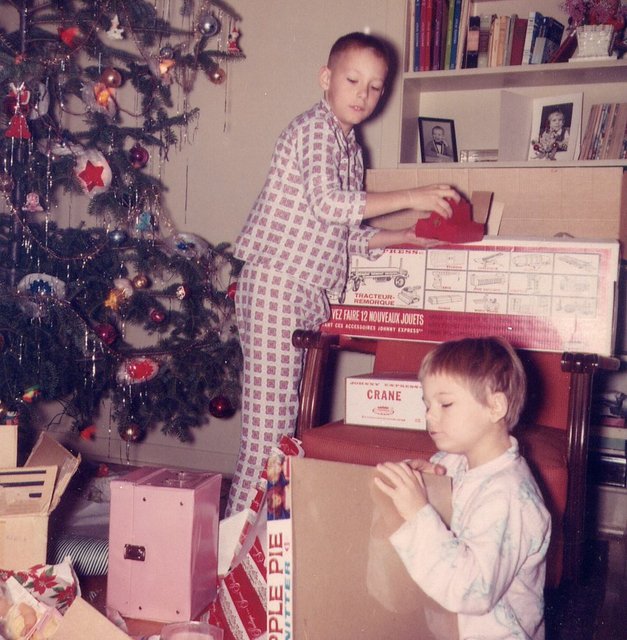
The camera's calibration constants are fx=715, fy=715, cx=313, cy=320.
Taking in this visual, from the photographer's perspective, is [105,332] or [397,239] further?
[105,332]

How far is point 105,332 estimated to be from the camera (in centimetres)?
226

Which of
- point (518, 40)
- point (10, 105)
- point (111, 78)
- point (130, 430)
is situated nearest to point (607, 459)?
point (518, 40)

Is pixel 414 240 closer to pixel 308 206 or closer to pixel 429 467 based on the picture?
pixel 308 206

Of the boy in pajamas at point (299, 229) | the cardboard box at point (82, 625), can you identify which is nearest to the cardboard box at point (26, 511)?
the cardboard box at point (82, 625)

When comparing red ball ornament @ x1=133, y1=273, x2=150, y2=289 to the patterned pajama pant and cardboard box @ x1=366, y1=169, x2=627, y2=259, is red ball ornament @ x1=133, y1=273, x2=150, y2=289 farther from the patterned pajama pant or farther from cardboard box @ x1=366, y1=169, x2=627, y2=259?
cardboard box @ x1=366, y1=169, x2=627, y2=259

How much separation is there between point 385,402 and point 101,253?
1195 mm

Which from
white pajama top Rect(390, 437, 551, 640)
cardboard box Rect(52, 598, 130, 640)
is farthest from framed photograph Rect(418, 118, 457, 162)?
cardboard box Rect(52, 598, 130, 640)

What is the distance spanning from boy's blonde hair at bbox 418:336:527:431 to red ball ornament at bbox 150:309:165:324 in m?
1.39

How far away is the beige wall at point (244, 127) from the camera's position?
2.51m

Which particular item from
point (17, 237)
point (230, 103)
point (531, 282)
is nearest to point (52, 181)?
point (17, 237)

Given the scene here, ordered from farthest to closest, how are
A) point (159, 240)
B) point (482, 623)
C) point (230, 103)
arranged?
point (230, 103)
point (159, 240)
point (482, 623)

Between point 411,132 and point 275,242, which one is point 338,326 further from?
point 411,132

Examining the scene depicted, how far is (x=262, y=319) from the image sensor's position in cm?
171

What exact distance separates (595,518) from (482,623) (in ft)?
4.60
